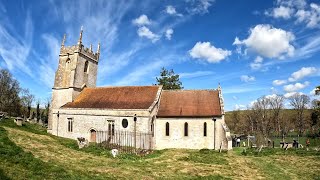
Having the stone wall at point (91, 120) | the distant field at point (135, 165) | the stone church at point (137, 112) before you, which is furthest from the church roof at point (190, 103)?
the distant field at point (135, 165)

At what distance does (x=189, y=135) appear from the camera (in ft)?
93.6

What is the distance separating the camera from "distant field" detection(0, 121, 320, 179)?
1276cm

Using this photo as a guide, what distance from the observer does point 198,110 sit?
95.9 feet

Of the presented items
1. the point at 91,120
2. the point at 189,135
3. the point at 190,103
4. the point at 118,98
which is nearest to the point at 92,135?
the point at 91,120

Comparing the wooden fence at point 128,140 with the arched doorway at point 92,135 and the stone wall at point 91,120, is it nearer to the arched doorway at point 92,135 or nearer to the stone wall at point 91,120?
the stone wall at point 91,120

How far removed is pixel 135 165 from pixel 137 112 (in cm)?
1031

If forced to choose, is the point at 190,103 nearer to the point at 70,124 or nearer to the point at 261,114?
the point at 70,124

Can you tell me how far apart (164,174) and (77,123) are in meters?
18.3

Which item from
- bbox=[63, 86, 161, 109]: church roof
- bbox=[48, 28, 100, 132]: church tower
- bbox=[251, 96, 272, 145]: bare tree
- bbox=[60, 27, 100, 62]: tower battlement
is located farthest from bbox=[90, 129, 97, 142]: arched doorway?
bbox=[251, 96, 272, 145]: bare tree

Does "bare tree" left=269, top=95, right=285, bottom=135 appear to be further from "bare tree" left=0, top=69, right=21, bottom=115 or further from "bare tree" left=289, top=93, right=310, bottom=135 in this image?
"bare tree" left=0, top=69, right=21, bottom=115

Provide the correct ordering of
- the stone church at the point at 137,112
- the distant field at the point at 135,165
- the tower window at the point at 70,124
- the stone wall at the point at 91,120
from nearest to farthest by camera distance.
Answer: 1. the distant field at the point at 135,165
2. the stone wall at the point at 91,120
3. the stone church at the point at 137,112
4. the tower window at the point at 70,124

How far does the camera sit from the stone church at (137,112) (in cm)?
2823

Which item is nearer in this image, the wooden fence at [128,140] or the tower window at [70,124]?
the wooden fence at [128,140]

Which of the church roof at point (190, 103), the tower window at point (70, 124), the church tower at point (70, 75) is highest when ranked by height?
the church tower at point (70, 75)
